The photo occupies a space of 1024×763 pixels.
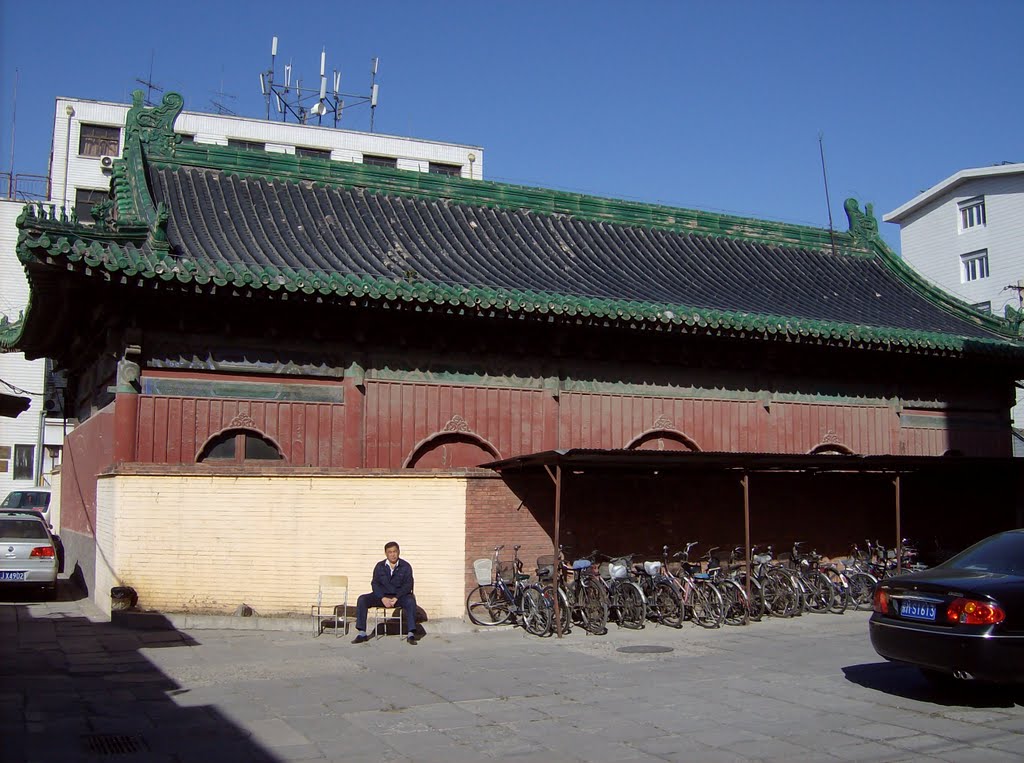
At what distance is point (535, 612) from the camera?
13094 mm

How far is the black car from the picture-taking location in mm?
8305

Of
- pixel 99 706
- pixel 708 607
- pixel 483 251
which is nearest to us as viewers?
pixel 99 706

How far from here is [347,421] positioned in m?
15.2

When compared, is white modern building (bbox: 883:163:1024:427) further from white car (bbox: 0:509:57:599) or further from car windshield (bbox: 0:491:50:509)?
white car (bbox: 0:509:57:599)

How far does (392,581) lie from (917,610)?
6282 mm

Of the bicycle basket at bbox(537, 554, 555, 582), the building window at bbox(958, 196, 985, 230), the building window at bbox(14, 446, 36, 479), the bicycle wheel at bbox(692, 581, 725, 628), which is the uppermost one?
the building window at bbox(958, 196, 985, 230)

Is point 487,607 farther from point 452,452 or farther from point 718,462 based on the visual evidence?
point 718,462

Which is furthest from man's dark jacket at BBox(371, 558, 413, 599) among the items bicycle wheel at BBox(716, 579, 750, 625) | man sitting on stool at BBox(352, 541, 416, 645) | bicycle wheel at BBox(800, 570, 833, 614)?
bicycle wheel at BBox(800, 570, 833, 614)

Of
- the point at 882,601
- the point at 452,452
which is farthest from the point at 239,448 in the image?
the point at 882,601

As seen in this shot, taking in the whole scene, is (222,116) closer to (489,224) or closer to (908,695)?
(489,224)

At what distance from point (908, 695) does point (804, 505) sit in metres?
8.03

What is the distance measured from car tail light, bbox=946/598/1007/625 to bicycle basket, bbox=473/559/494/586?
6.60m

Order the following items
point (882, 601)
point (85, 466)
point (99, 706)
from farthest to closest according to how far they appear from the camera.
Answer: point (85, 466), point (882, 601), point (99, 706)

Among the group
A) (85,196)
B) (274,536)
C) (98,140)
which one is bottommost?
(274,536)
